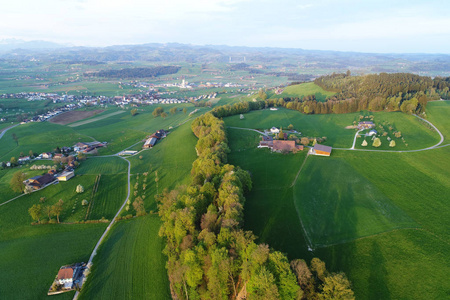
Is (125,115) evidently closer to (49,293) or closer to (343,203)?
(49,293)

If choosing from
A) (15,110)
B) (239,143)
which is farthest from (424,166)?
(15,110)

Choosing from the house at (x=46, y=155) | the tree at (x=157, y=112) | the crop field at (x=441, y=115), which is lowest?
the house at (x=46, y=155)

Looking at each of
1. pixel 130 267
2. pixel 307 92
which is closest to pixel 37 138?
pixel 130 267

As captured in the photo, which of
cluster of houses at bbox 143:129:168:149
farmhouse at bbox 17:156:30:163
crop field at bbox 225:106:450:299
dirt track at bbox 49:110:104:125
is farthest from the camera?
dirt track at bbox 49:110:104:125

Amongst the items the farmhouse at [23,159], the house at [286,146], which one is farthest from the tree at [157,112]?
the house at [286,146]

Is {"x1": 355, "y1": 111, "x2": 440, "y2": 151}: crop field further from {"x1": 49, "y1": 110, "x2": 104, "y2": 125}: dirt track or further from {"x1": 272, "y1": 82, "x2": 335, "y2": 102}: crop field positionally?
{"x1": 49, "y1": 110, "x2": 104, "y2": 125}: dirt track

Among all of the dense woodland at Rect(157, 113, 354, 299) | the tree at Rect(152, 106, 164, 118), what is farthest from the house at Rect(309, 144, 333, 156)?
the tree at Rect(152, 106, 164, 118)

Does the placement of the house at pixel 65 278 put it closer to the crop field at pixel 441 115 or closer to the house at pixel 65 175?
the house at pixel 65 175
